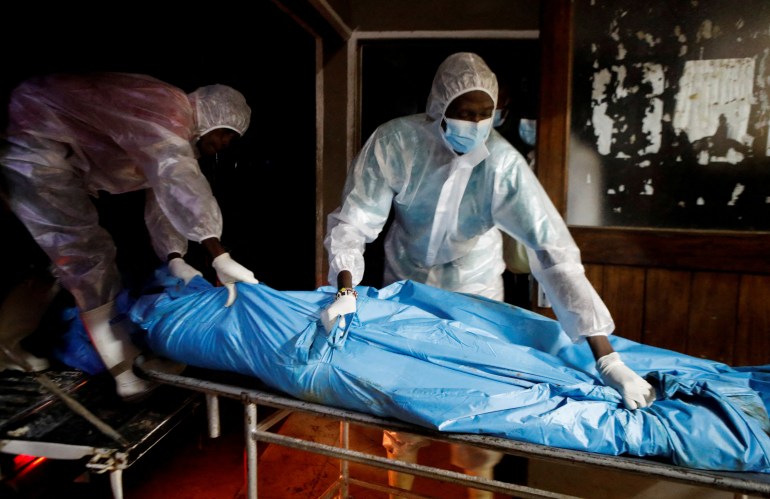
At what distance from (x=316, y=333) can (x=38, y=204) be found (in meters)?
1.25

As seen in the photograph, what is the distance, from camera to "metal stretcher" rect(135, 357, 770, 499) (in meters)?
1.08

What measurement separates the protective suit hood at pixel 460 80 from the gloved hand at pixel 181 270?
121 cm

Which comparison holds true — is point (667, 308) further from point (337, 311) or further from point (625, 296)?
point (337, 311)

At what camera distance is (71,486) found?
2.21 m

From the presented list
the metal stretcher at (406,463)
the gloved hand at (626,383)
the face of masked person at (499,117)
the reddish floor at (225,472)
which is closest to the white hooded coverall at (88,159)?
the metal stretcher at (406,463)

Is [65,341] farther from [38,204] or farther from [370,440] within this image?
[370,440]

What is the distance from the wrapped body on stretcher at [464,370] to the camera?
3.87ft

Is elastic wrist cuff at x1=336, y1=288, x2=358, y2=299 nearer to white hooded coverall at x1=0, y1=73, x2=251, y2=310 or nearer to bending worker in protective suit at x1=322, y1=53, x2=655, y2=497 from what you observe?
bending worker in protective suit at x1=322, y1=53, x2=655, y2=497

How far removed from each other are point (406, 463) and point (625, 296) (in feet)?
4.56

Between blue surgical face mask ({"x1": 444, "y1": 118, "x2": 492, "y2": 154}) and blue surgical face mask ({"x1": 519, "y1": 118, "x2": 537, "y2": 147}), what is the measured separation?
1.41 m

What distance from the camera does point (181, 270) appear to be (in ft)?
6.58

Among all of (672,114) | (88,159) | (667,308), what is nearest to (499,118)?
(672,114)

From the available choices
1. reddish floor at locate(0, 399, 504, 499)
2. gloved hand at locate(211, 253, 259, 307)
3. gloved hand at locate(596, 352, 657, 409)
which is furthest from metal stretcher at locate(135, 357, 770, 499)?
reddish floor at locate(0, 399, 504, 499)

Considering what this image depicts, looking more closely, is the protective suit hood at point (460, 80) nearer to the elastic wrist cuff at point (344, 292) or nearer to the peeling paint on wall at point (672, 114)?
the peeling paint on wall at point (672, 114)
